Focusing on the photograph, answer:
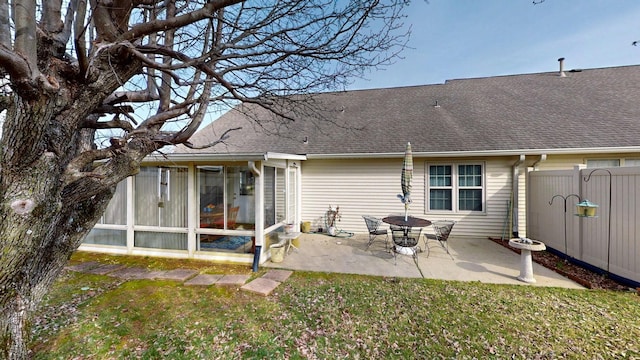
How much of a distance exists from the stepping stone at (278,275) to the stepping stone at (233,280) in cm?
39

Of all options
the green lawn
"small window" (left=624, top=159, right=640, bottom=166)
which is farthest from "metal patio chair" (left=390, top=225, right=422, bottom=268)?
"small window" (left=624, top=159, right=640, bottom=166)

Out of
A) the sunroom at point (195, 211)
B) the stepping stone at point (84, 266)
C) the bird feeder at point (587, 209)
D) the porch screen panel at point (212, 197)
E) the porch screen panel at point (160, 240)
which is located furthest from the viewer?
the porch screen panel at point (160, 240)

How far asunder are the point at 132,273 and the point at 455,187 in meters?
8.77

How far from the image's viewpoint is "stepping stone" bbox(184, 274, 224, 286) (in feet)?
15.3

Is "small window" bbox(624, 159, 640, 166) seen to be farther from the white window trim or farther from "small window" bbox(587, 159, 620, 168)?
the white window trim

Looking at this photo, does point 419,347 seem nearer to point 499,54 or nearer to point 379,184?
point 379,184

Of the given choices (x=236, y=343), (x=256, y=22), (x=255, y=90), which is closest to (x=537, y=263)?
(x=236, y=343)

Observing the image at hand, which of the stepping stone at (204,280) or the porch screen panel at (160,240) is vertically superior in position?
the porch screen panel at (160,240)

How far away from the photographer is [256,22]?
350 centimetres

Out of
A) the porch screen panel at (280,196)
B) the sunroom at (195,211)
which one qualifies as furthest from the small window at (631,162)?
the porch screen panel at (280,196)

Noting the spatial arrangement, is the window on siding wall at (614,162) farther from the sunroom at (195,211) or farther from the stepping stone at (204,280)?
the stepping stone at (204,280)

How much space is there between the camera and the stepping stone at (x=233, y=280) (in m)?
4.65

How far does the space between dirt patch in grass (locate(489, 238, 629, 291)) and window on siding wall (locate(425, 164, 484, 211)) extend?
6.55 ft

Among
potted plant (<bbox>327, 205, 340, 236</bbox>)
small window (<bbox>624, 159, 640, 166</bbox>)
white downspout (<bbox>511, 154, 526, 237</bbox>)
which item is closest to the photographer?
small window (<bbox>624, 159, 640, 166</bbox>)
